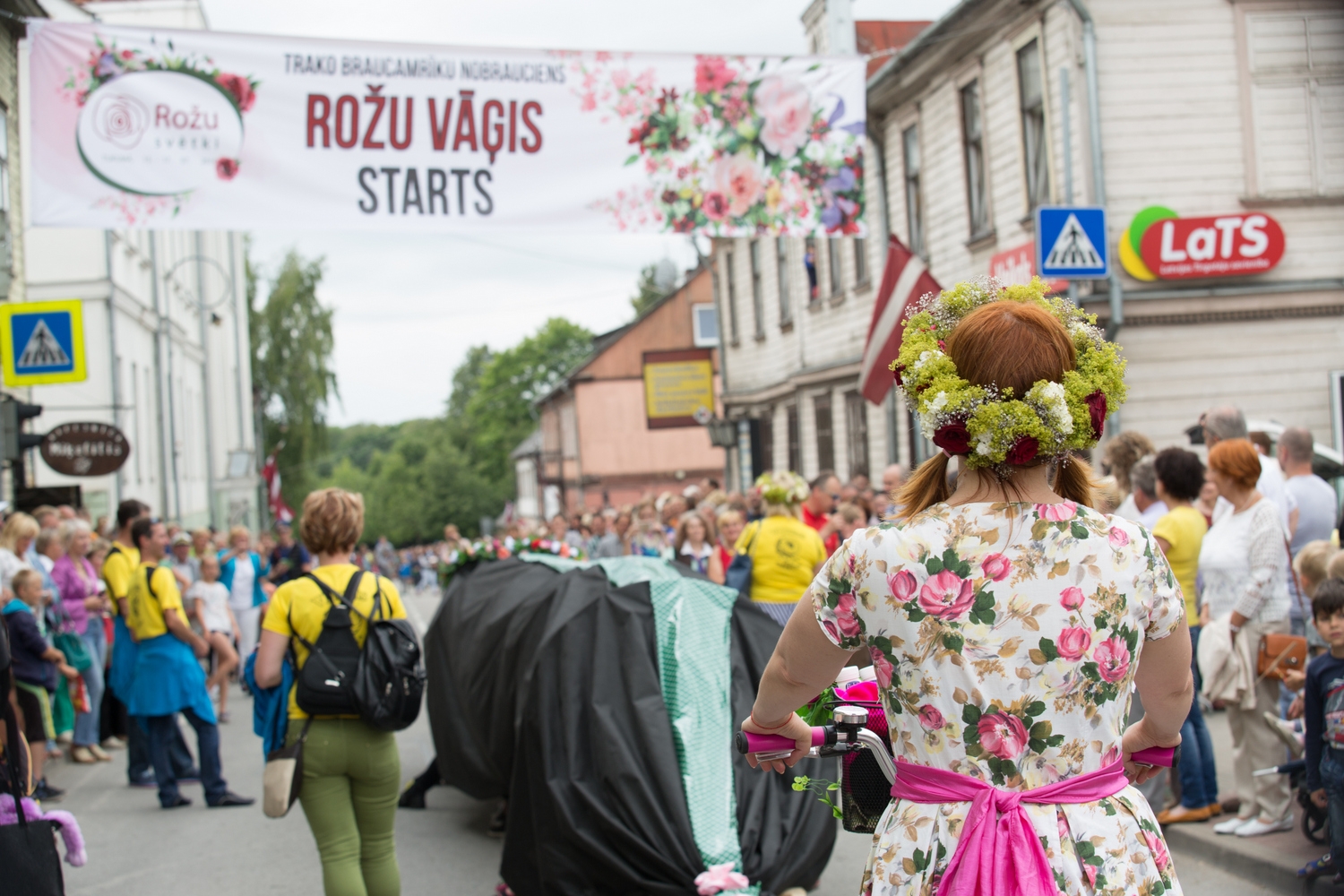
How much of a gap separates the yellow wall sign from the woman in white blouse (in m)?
19.9

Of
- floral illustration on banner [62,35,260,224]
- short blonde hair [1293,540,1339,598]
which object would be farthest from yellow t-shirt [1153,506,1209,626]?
floral illustration on banner [62,35,260,224]

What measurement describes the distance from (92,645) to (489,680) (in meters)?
6.19

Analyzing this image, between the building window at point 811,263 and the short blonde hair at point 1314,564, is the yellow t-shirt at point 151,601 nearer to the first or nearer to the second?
the short blonde hair at point 1314,564

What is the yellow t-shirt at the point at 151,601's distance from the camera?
8.48m

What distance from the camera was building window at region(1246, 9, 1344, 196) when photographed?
1341 centimetres

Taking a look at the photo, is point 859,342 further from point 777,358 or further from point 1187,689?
point 1187,689

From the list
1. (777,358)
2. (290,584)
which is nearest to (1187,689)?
(290,584)

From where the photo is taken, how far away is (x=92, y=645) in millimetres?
10844

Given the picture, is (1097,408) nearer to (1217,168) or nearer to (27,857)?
(27,857)

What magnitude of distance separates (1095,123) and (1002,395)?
38.8 feet

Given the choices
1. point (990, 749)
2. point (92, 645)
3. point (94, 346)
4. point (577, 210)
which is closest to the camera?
point (990, 749)

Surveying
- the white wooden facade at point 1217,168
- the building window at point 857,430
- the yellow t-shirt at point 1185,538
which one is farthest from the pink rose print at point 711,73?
the building window at point 857,430

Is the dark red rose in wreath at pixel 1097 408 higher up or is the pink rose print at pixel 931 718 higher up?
the dark red rose in wreath at pixel 1097 408

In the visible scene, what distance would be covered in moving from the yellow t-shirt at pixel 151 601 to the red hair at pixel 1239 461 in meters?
6.46
